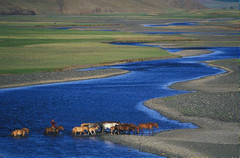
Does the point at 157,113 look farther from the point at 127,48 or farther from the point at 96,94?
the point at 127,48

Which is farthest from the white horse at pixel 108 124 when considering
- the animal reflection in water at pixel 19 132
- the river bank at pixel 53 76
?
the river bank at pixel 53 76

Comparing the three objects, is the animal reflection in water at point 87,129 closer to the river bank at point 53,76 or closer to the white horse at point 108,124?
the white horse at point 108,124

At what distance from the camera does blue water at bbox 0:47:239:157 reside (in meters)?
26.6

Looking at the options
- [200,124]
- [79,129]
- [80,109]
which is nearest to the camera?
[79,129]

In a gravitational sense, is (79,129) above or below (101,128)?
above

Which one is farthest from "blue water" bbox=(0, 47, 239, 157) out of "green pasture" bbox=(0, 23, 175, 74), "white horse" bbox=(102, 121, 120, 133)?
"green pasture" bbox=(0, 23, 175, 74)

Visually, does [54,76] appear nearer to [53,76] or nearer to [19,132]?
[53,76]

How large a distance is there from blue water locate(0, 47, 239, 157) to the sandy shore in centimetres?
121

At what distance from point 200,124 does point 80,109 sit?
34.3 ft

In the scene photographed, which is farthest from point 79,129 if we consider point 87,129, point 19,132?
point 19,132

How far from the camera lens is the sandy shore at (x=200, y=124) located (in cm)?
2606

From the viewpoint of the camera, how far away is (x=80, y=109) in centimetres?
3778

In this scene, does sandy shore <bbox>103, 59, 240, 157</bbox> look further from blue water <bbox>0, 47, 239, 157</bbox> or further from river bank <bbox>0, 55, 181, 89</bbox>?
river bank <bbox>0, 55, 181, 89</bbox>

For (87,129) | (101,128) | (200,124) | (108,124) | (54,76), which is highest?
(108,124)
